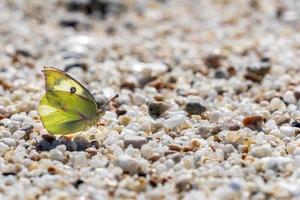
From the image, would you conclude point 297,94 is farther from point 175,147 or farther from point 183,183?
point 183,183

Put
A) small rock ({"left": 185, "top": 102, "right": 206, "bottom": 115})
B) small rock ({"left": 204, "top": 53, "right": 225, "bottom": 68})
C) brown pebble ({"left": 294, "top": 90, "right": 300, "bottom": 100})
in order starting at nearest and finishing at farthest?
1. small rock ({"left": 185, "top": 102, "right": 206, "bottom": 115})
2. brown pebble ({"left": 294, "top": 90, "right": 300, "bottom": 100})
3. small rock ({"left": 204, "top": 53, "right": 225, "bottom": 68})

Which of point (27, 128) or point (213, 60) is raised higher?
point (213, 60)

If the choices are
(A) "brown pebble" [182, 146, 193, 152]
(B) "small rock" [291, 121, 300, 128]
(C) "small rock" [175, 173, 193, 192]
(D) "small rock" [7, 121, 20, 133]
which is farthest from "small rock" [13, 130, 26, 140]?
(B) "small rock" [291, 121, 300, 128]

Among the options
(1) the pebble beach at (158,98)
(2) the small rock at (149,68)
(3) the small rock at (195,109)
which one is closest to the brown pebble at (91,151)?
(1) the pebble beach at (158,98)

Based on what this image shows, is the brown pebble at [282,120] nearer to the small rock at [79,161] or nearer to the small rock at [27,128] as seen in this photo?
the small rock at [79,161]

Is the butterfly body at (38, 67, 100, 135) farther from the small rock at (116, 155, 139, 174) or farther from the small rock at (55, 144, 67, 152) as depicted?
the small rock at (116, 155, 139, 174)

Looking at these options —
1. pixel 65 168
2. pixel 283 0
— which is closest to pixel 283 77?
pixel 65 168

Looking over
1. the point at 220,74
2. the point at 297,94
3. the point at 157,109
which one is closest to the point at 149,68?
the point at 220,74

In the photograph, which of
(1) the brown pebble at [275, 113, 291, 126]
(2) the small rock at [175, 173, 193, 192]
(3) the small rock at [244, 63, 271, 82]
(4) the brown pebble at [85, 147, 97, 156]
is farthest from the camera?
(3) the small rock at [244, 63, 271, 82]
